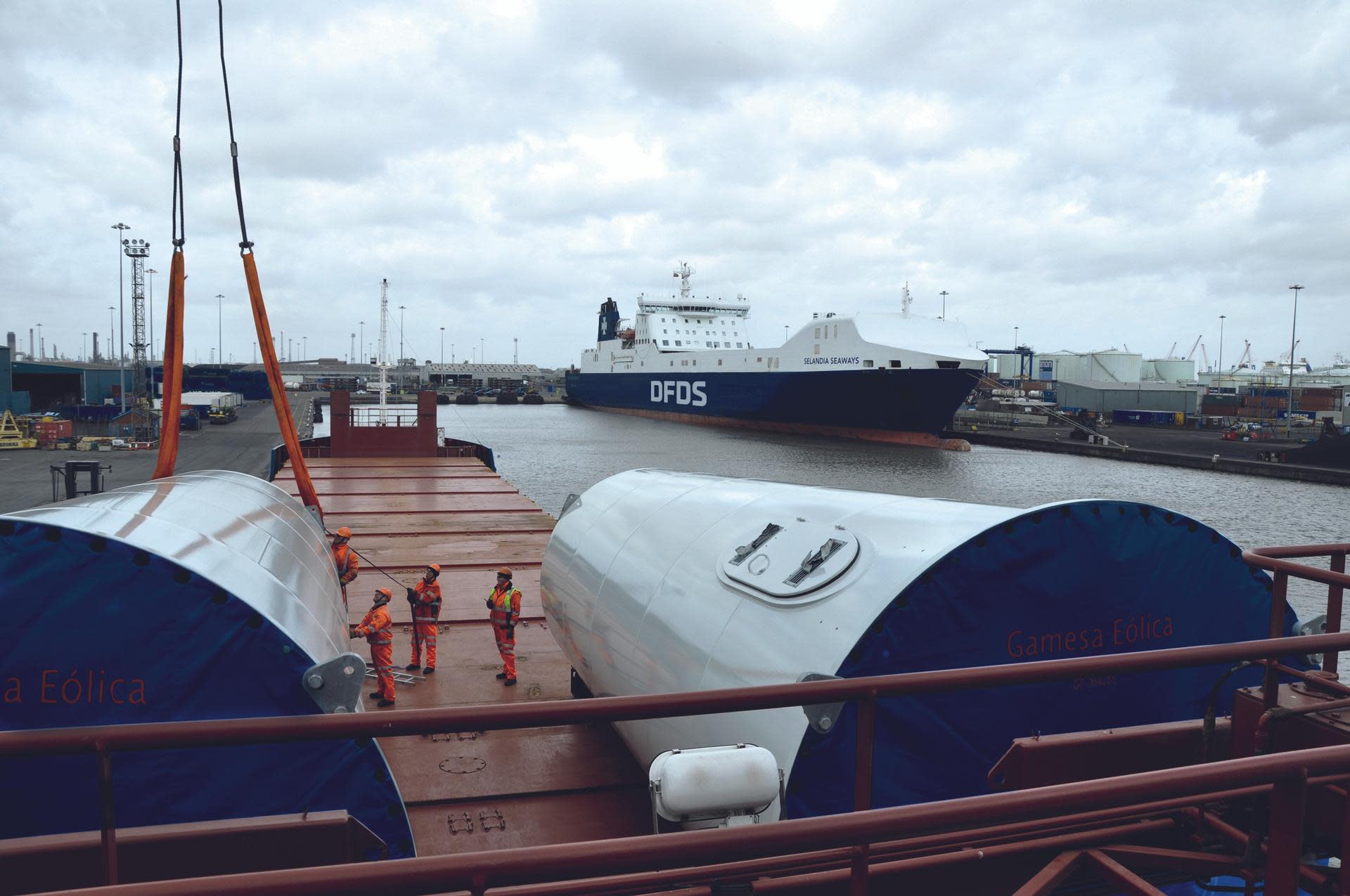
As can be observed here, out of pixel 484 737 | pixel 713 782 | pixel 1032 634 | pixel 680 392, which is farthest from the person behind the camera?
pixel 680 392

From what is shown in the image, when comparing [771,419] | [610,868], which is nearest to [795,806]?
[610,868]

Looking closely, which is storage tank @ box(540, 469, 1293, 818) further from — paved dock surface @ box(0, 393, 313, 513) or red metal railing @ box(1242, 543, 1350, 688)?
paved dock surface @ box(0, 393, 313, 513)

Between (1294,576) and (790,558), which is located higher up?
(1294,576)

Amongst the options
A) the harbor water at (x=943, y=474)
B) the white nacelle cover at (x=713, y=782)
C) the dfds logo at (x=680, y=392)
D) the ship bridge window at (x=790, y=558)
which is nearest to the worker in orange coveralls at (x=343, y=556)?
the ship bridge window at (x=790, y=558)

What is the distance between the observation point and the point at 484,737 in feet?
23.1

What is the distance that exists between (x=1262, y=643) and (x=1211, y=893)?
7.62 feet

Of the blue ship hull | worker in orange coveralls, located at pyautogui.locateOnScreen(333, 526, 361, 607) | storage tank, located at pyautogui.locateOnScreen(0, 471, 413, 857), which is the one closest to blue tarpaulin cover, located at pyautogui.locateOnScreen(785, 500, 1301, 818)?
storage tank, located at pyautogui.locateOnScreen(0, 471, 413, 857)

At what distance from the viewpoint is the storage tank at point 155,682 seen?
3516 mm

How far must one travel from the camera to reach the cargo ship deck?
227 inches

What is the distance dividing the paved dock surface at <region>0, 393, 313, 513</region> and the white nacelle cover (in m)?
23.5

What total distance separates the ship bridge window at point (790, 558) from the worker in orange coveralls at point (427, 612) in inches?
165

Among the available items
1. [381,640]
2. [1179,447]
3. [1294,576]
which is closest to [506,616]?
[381,640]

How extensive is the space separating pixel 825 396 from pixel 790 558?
4971 cm

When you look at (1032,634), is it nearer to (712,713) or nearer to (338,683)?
(712,713)
